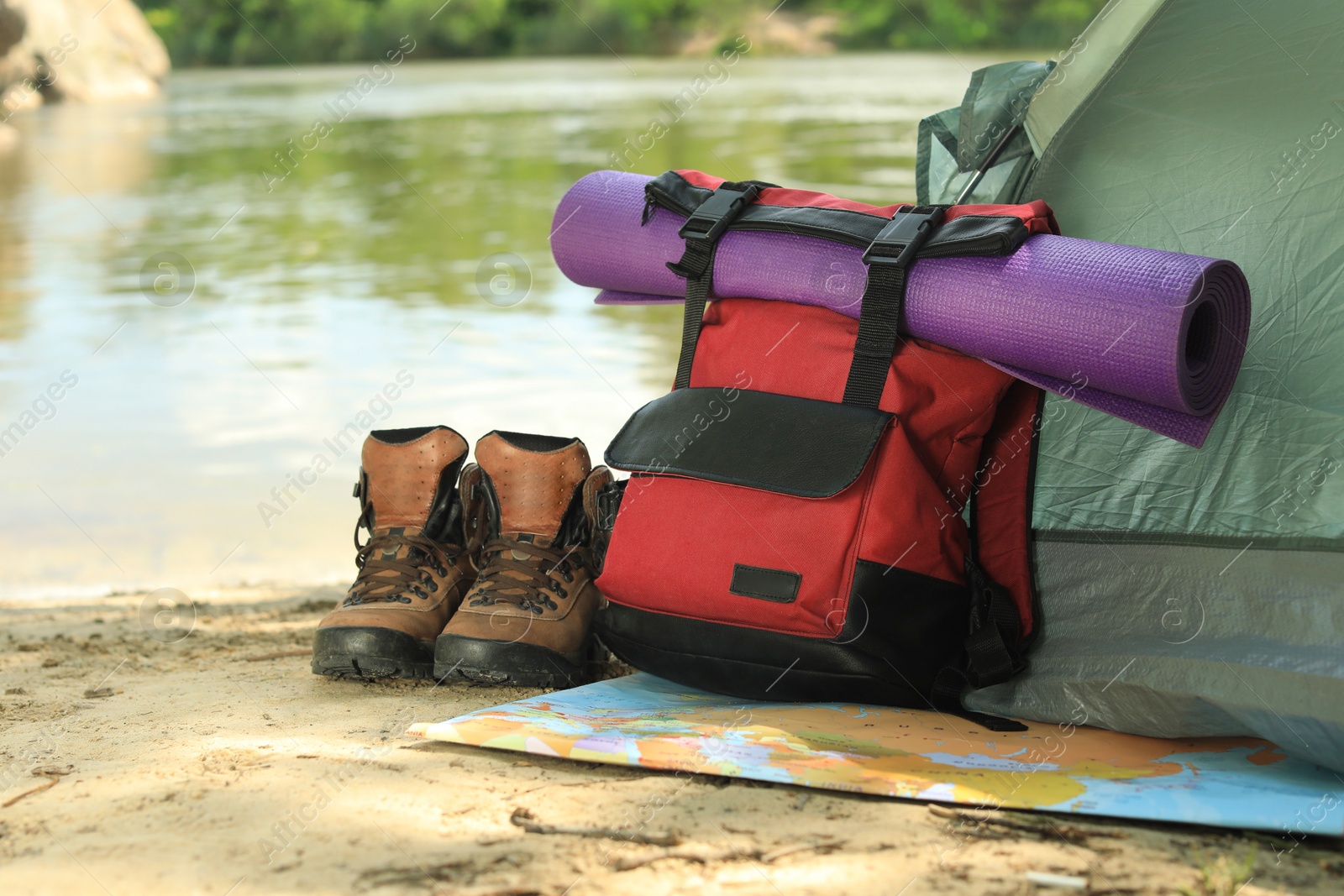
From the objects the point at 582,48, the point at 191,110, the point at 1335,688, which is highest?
the point at 582,48

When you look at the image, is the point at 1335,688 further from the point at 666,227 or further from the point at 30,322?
the point at 30,322

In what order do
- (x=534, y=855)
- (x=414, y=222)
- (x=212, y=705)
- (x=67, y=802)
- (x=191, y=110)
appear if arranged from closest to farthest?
(x=534, y=855)
(x=67, y=802)
(x=212, y=705)
(x=414, y=222)
(x=191, y=110)

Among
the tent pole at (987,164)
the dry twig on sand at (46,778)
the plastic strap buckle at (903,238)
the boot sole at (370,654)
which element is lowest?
the dry twig on sand at (46,778)

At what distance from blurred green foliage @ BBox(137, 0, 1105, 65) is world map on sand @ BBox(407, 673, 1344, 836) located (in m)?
40.4

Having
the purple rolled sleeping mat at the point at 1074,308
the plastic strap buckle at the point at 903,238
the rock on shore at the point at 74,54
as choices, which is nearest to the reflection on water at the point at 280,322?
the purple rolled sleeping mat at the point at 1074,308

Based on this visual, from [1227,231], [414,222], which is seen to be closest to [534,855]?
[1227,231]

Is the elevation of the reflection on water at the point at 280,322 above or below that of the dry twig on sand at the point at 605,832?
above

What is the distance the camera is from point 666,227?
2.08 meters

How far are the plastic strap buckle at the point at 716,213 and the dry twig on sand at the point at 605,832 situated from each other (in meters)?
1.00

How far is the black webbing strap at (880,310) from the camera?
5.77 feet

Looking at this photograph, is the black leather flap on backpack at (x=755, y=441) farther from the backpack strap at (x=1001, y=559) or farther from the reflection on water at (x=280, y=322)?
the reflection on water at (x=280, y=322)

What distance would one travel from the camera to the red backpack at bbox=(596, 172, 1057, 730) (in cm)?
170

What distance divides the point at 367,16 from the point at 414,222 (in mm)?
36383

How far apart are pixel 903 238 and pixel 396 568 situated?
1098mm
